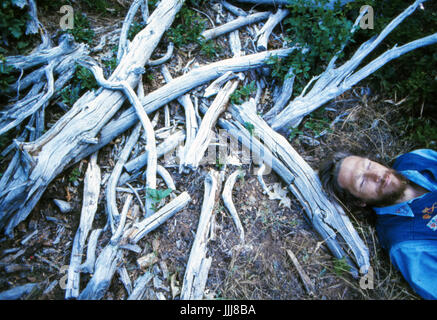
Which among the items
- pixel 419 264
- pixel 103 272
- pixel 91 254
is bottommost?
pixel 419 264

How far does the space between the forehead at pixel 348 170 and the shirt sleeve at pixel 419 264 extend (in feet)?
2.83

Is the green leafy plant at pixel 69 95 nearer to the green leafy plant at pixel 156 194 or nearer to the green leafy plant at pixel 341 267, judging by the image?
the green leafy plant at pixel 156 194

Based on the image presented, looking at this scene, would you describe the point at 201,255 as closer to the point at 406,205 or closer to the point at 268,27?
the point at 406,205

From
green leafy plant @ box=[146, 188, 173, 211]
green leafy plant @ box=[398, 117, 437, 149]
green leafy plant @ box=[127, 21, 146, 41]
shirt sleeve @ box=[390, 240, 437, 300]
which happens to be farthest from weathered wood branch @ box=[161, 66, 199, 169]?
green leafy plant @ box=[398, 117, 437, 149]

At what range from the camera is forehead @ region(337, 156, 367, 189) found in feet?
10.1

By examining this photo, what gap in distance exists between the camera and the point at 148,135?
3121 millimetres

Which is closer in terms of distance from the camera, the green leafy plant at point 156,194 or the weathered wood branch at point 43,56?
the green leafy plant at point 156,194

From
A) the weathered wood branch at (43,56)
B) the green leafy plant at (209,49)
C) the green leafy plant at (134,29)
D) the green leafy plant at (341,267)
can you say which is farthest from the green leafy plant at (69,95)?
the green leafy plant at (341,267)

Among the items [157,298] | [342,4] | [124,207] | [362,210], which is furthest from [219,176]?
[342,4]

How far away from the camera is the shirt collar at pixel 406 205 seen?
2.95m

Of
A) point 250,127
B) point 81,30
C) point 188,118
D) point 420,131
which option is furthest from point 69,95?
point 420,131

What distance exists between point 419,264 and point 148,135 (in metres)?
3.44

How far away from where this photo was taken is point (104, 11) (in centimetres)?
413

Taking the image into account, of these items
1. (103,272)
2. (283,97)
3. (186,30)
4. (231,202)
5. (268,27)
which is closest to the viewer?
(103,272)
